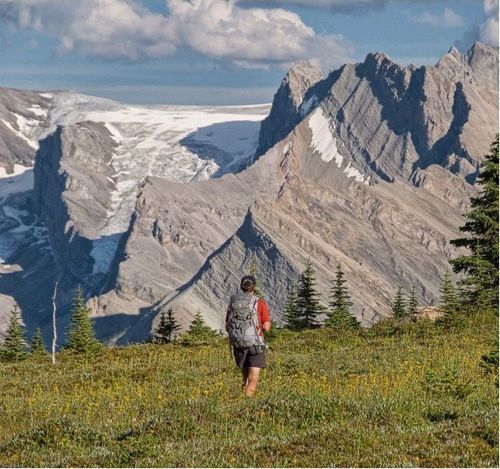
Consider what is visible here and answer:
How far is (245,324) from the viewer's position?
19156 millimetres

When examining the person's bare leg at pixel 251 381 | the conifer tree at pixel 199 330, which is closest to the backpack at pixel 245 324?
the person's bare leg at pixel 251 381

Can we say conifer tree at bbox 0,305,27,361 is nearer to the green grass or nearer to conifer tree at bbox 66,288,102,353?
conifer tree at bbox 66,288,102,353

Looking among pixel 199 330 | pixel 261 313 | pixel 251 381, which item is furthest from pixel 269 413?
pixel 199 330

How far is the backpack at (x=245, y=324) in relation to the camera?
19.1 metres

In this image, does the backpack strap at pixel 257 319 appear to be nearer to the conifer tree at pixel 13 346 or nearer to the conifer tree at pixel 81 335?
the conifer tree at pixel 81 335

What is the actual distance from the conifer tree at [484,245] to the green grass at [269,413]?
13562 millimetres

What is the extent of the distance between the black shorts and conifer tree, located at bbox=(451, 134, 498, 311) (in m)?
22.6

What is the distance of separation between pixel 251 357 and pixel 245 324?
2.16 ft

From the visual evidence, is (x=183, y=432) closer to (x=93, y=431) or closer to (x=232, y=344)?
(x=93, y=431)

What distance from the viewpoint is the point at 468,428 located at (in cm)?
1460

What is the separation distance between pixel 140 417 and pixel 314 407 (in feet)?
10.9

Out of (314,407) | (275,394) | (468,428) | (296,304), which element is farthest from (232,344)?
(296,304)

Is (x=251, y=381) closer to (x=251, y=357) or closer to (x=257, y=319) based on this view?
(x=251, y=357)

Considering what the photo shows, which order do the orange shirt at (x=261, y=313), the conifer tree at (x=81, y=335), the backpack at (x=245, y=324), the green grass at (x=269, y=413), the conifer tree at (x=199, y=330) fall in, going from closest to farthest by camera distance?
the green grass at (x=269, y=413)
the backpack at (x=245, y=324)
the orange shirt at (x=261, y=313)
the conifer tree at (x=81, y=335)
the conifer tree at (x=199, y=330)
